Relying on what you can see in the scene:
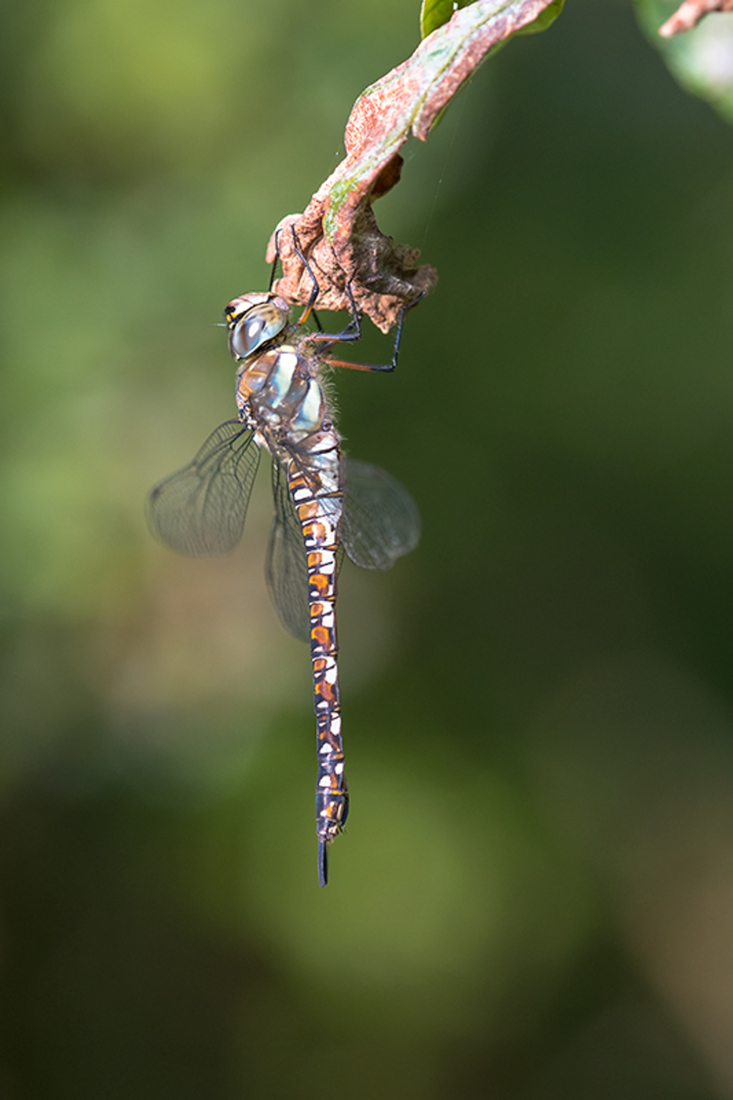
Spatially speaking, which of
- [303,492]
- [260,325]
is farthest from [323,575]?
[260,325]

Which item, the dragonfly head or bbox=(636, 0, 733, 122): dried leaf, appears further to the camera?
the dragonfly head

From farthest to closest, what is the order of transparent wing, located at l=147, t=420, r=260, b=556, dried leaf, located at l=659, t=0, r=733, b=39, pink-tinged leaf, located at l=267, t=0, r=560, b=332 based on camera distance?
transparent wing, located at l=147, t=420, r=260, b=556
pink-tinged leaf, located at l=267, t=0, r=560, b=332
dried leaf, located at l=659, t=0, r=733, b=39

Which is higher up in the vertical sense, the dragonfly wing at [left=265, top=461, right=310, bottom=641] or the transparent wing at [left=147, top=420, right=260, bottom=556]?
the transparent wing at [left=147, top=420, right=260, bottom=556]

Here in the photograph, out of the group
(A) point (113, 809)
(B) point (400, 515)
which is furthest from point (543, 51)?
(A) point (113, 809)

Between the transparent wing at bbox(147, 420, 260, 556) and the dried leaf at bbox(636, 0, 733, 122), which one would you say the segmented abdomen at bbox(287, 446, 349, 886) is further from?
the dried leaf at bbox(636, 0, 733, 122)

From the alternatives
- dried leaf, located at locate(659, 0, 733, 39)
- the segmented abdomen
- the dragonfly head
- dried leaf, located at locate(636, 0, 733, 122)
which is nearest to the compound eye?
the dragonfly head

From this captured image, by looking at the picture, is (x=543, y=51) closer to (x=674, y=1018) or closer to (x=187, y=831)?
(x=187, y=831)

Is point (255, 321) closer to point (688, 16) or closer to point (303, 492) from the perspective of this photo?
point (303, 492)
